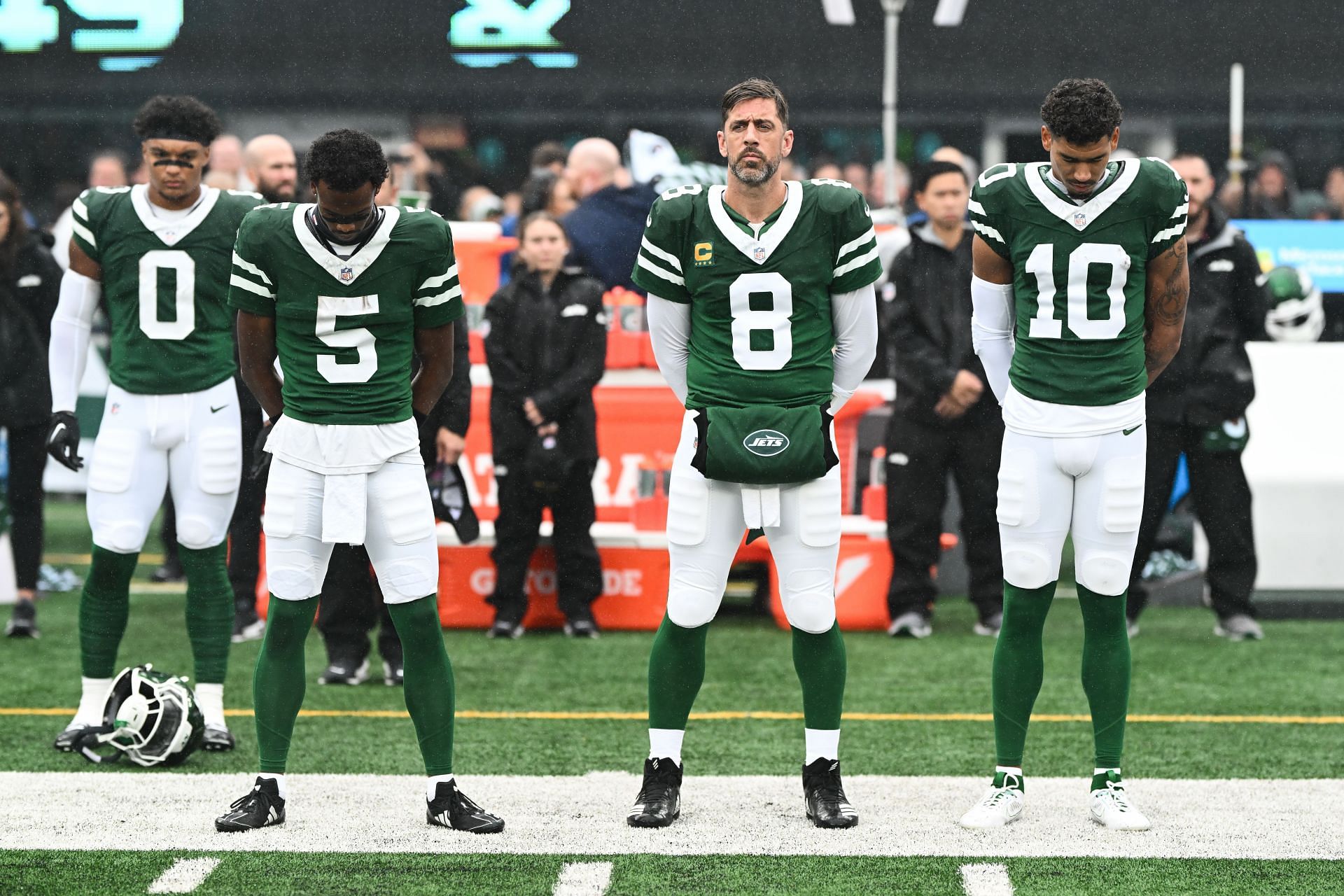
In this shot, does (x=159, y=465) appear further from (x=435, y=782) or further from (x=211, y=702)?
(x=435, y=782)

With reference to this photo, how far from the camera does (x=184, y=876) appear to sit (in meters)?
4.07

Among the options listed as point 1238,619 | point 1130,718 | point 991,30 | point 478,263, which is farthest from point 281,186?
point 991,30

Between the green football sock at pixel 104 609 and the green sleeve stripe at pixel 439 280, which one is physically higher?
the green sleeve stripe at pixel 439 280

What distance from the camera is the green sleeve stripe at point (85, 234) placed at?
215 inches

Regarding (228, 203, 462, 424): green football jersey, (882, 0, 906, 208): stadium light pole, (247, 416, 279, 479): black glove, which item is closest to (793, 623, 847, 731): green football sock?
(228, 203, 462, 424): green football jersey

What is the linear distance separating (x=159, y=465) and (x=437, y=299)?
1.38 m

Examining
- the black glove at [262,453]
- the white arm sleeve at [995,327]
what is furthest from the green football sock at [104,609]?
the white arm sleeve at [995,327]

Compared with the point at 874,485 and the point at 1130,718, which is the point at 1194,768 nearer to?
the point at 1130,718

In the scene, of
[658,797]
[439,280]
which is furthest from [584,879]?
[439,280]

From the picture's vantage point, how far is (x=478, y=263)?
28.8ft

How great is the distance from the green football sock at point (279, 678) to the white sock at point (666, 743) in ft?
2.98

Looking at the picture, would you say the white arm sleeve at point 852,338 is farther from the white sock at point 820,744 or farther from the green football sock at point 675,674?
the white sock at point 820,744

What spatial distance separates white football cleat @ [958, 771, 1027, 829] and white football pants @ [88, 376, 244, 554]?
243cm

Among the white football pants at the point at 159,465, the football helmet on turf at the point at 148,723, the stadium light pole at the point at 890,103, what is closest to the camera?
the football helmet on turf at the point at 148,723
